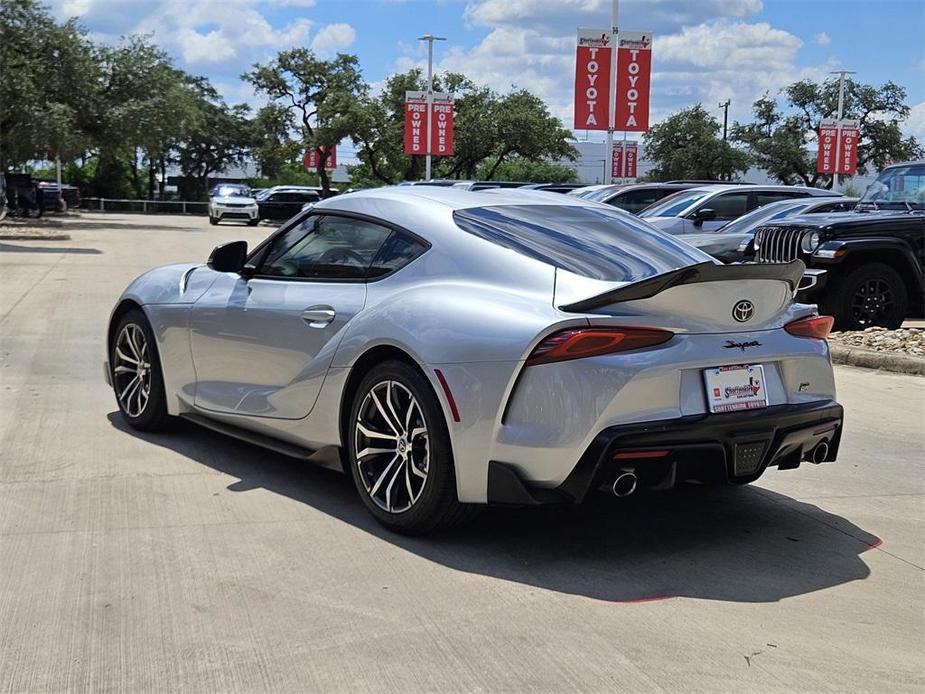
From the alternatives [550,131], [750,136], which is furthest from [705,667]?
[750,136]

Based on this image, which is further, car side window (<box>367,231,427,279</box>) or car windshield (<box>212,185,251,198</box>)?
car windshield (<box>212,185,251,198</box>)

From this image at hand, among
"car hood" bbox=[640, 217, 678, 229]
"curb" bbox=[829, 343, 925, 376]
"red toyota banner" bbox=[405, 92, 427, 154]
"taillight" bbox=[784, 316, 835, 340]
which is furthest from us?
"red toyota banner" bbox=[405, 92, 427, 154]

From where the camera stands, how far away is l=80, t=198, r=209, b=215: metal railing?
59.1 meters

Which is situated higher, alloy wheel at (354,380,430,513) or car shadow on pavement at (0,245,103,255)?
alloy wheel at (354,380,430,513)

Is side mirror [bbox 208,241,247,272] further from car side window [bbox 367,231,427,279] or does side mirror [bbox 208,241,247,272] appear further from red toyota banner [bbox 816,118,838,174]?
red toyota banner [bbox 816,118,838,174]

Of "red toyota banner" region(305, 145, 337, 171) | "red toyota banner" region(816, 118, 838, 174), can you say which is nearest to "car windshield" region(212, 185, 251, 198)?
"red toyota banner" region(305, 145, 337, 171)

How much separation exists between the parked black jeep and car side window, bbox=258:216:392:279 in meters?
6.73

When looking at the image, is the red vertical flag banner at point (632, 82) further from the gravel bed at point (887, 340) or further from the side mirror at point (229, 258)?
the side mirror at point (229, 258)

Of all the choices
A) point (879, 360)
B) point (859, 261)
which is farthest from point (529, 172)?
point (879, 360)

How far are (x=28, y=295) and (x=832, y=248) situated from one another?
993cm

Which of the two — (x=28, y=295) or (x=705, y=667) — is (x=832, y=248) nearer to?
(x=705, y=667)

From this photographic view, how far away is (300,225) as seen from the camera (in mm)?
5703

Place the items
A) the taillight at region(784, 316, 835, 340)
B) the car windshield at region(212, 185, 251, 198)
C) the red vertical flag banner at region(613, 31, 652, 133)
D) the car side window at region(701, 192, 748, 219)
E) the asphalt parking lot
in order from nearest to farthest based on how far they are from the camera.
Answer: the asphalt parking lot, the taillight at region(784, 316, 835, 340), the car side window at region(701, 192, 748, 219), the red vertical flag banner at region(613, 31, 652, 133), the car windshield at region(212, 185, 251, 198)

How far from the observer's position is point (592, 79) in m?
24.3
